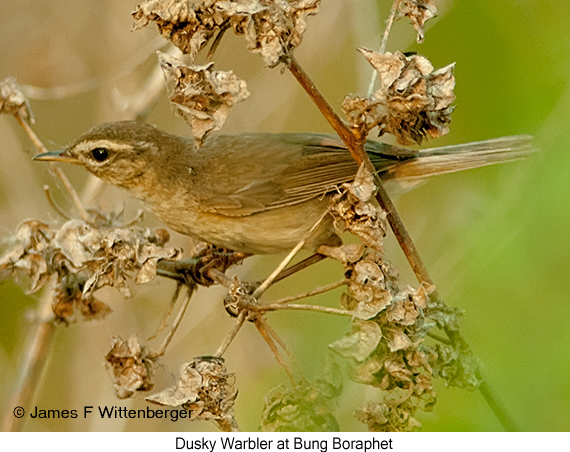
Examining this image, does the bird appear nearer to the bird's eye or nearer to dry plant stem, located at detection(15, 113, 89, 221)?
the bird's eye

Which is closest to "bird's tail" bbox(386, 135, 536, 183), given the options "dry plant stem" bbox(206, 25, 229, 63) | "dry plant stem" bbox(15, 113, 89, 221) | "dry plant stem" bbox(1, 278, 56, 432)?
"dry plant stem" bbox(15, 113, 89, 221)

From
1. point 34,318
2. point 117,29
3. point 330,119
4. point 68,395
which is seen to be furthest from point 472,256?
point 117,29

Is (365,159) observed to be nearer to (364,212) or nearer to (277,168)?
(364,212)

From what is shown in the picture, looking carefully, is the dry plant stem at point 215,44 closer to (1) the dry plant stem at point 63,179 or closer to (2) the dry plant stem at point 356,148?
(2) the dry plant stem at point 356,148

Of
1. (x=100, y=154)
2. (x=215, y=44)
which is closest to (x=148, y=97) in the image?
(x=100, y=154)

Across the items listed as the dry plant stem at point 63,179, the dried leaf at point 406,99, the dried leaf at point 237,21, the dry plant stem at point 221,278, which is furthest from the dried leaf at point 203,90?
the dry plant stem at point 63,179

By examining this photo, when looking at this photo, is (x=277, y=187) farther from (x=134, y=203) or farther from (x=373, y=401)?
(x=373, y=401)
